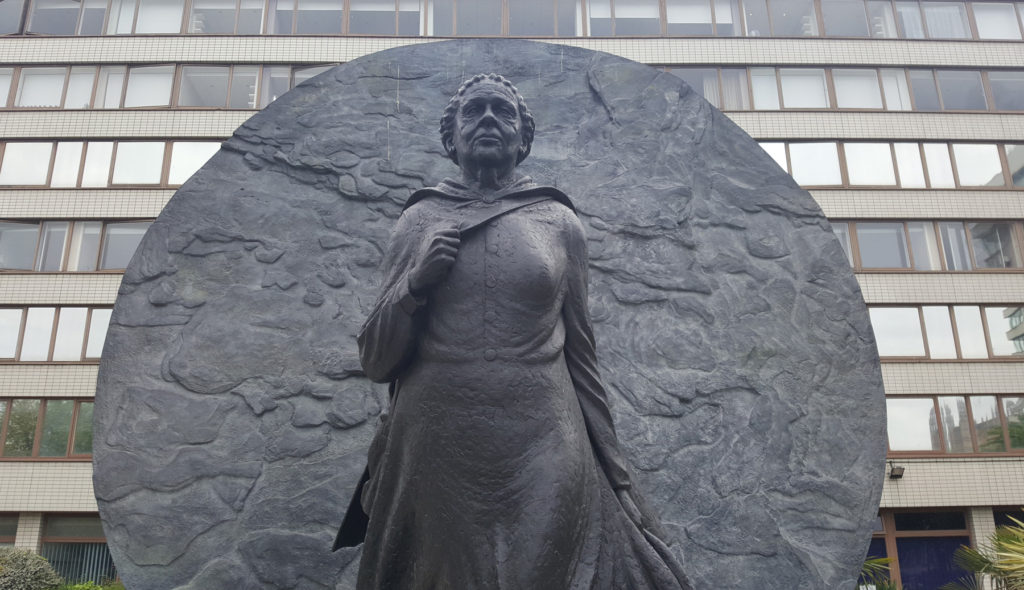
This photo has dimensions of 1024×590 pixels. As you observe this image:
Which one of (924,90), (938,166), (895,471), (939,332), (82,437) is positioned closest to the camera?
(895,471)

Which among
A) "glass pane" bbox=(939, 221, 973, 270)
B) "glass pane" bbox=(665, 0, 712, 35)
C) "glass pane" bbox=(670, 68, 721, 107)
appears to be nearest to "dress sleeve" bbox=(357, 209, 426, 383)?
"glass pane" bbox=(670, 68, 721, 107)

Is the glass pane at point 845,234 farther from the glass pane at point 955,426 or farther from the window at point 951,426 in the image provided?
the glass pane at point 955,426

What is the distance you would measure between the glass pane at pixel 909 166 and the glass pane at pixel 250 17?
17079mm

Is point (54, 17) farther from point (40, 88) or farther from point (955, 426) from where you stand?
point (955, 426)

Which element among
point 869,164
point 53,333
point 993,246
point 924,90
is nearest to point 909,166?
point 869,164

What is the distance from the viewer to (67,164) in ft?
68.5

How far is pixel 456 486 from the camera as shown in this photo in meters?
3.35

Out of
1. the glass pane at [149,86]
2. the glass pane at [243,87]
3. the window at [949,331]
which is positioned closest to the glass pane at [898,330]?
the window at [949,331]

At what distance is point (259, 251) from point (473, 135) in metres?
4.33

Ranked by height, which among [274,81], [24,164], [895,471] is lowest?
[895,471]

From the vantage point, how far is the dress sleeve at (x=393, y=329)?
3.56 metres

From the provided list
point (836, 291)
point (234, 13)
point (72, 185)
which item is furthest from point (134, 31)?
point (836, 291)

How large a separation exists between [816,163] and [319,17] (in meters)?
13.5

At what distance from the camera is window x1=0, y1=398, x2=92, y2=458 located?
1902cm
